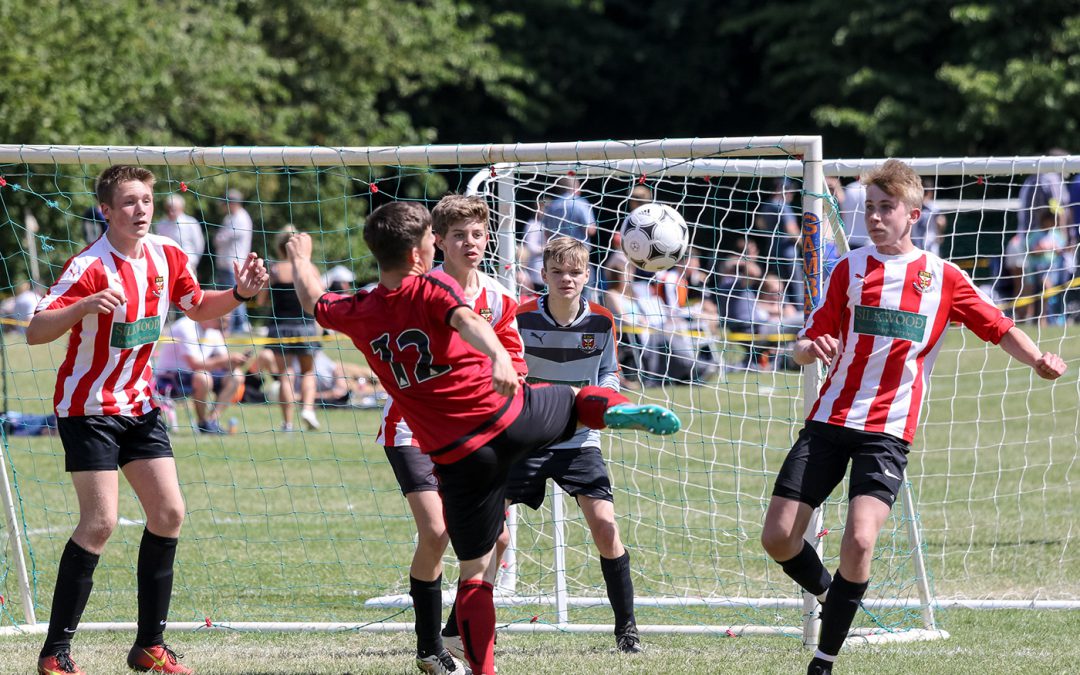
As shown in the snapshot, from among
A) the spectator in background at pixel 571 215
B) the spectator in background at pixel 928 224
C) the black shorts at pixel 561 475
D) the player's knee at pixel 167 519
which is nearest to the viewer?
the player's knee at pixel 167 519

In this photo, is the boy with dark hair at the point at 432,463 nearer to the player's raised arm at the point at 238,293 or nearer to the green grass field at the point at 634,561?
the green grass field at the point at 634,561

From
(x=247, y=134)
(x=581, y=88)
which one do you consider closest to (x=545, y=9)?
(x=581, y=88)

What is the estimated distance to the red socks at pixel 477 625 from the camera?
14.4 feet

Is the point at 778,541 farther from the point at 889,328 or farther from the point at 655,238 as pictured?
the point at 655,238

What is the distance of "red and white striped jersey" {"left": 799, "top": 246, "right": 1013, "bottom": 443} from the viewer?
4.65 m

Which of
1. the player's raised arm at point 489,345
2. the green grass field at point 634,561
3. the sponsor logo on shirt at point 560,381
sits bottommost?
the green grass field at point 634,561

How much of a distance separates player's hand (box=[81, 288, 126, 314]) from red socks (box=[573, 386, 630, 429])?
1723 mm

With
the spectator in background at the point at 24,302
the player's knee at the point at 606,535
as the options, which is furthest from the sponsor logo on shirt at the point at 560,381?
the spectator in background at the point at 24,302

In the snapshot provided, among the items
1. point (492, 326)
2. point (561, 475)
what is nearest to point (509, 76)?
point (561, 475)

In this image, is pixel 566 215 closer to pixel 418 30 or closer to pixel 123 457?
pixel 123 457

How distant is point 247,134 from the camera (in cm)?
2183

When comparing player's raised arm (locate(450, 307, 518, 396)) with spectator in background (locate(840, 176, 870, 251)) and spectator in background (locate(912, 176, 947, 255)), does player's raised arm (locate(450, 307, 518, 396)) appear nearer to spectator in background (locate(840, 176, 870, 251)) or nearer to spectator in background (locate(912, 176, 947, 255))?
spectator in background (locate(912, 176, 947, 255))

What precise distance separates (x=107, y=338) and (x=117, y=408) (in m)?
0.27

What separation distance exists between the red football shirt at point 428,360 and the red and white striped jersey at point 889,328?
1.32 m
